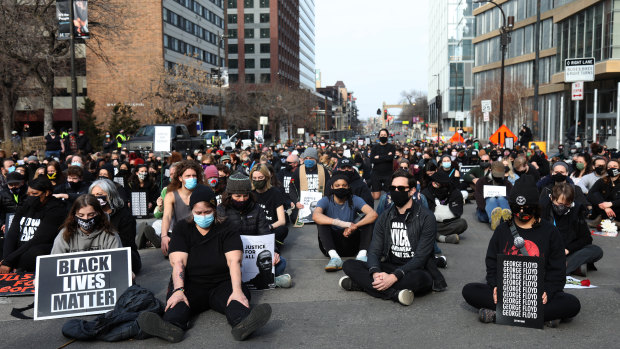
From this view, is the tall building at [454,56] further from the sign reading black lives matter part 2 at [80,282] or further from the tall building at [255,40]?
the sign reading black lives matter part 2 at [80,282]

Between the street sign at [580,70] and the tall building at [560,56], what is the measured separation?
5816mm

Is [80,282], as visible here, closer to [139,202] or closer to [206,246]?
[206,246]

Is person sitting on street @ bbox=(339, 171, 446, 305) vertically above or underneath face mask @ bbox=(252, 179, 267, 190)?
underneath

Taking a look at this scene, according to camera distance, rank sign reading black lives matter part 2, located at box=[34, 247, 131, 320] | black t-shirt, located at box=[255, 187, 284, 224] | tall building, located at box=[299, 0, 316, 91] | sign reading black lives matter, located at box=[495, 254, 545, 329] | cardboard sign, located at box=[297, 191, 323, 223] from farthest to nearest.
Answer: tall building, located at box=[299, 0, 316, 91] → cardboard sign, located at box=[297, 191, 323, 223] → black t-shirt, located at box=[255, 187, 284, 224] → sign reading black lives matter part 2, located at box=[34, 247, 131, 320] → sign reading black lives matter, located at box=[495, 254, 545, 329]

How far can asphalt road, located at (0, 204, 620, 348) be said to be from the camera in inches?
223

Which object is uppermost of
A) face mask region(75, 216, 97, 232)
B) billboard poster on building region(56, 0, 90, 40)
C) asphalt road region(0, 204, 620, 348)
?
billboard poster on building region(56, 0, 90, 40)

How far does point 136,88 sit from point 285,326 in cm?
5347

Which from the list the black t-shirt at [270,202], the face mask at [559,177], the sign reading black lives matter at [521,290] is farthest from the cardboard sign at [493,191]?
the sign reading black lives matter at [521,290]

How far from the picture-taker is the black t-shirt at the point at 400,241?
23.6 ft

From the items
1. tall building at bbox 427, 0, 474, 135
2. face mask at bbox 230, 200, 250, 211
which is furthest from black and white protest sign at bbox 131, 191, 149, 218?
tall building at bbox 427, 0, 474, 135

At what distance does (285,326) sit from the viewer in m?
6.23

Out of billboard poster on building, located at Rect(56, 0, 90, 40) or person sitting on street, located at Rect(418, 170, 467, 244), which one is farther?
billboard poster on building, located at Rect(56, 0, 90, 40)

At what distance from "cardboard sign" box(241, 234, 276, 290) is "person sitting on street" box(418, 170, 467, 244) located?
451 cm

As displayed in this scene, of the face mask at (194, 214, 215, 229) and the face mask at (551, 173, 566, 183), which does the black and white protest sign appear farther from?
the face mask at (551, 173, 566, 183)
